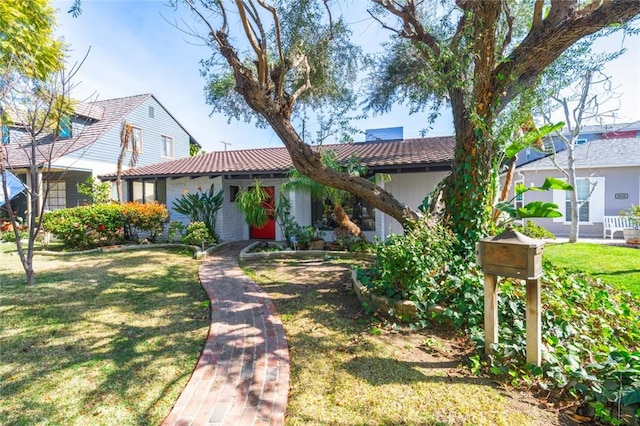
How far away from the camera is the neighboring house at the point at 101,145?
52.8 feet

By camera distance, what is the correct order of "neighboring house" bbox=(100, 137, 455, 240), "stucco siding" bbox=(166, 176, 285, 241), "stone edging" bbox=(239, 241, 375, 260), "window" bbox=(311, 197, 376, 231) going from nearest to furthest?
"stone edging" bbox=(239, 241, 375, 260), "neighboring house" bbox=(100, 137, 455, 240), "window" bbox=(311, 197, 376, 231), "stucco siding" bbox=(166, 176, 285, 241)

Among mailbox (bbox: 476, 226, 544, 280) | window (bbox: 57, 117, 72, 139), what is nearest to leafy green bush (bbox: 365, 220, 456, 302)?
mailbox (bbox: 476, 226, 544, 280)

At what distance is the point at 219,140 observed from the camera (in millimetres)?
25609

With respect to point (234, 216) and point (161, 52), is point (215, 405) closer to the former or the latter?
point (161, 52)

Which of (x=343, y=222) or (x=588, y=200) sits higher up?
(x=588, y=200)

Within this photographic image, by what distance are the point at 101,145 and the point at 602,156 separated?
82.3ft

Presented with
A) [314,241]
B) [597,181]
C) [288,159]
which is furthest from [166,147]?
[597,181]

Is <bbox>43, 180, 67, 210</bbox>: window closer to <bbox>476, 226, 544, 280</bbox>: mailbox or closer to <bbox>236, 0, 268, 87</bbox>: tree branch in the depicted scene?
<bbox>236, 0, 268, 87</bbox>: tree branch

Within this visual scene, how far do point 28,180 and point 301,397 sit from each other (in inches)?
826

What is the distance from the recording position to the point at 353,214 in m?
12.2

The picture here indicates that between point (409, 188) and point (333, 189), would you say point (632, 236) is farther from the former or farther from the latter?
point (333, 189)

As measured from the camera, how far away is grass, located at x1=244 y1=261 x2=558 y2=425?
107 inches

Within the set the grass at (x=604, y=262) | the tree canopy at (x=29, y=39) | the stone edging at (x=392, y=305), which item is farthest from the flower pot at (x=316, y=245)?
the tree canopy at (x=29, y=39)

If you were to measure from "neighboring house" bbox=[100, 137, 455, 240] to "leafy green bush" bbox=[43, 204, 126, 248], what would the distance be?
2.53 metres
